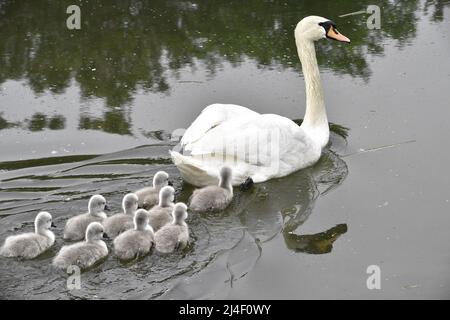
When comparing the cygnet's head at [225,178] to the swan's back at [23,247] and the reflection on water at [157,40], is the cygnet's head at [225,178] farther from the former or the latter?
the reflection on water at [157,40]

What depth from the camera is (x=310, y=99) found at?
9.51m

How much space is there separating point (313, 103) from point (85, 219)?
2986mm

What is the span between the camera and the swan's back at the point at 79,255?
7012mm

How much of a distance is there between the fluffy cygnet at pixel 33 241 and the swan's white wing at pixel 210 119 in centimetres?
174

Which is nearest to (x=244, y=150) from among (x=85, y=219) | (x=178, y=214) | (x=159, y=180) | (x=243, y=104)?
(x=159, y=180)

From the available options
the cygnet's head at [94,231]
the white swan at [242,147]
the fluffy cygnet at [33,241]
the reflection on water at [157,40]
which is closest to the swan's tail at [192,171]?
the white swan at [242,147]

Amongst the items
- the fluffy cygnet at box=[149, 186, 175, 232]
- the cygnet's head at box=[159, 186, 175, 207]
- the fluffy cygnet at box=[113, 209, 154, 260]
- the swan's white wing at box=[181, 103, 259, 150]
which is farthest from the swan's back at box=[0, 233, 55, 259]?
the swan's white wing at box=[181, 103, 259, 150]

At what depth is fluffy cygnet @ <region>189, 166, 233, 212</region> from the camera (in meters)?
7.98

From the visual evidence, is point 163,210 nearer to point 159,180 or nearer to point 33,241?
point 159,180

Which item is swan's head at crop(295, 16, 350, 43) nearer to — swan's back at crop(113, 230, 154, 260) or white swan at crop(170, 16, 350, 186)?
white swan at crop(170, 16, 350, 186)

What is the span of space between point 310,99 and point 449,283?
3.19 meters

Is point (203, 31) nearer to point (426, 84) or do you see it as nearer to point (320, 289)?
point (426, 84)

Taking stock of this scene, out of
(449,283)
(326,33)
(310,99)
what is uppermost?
(326,33)
